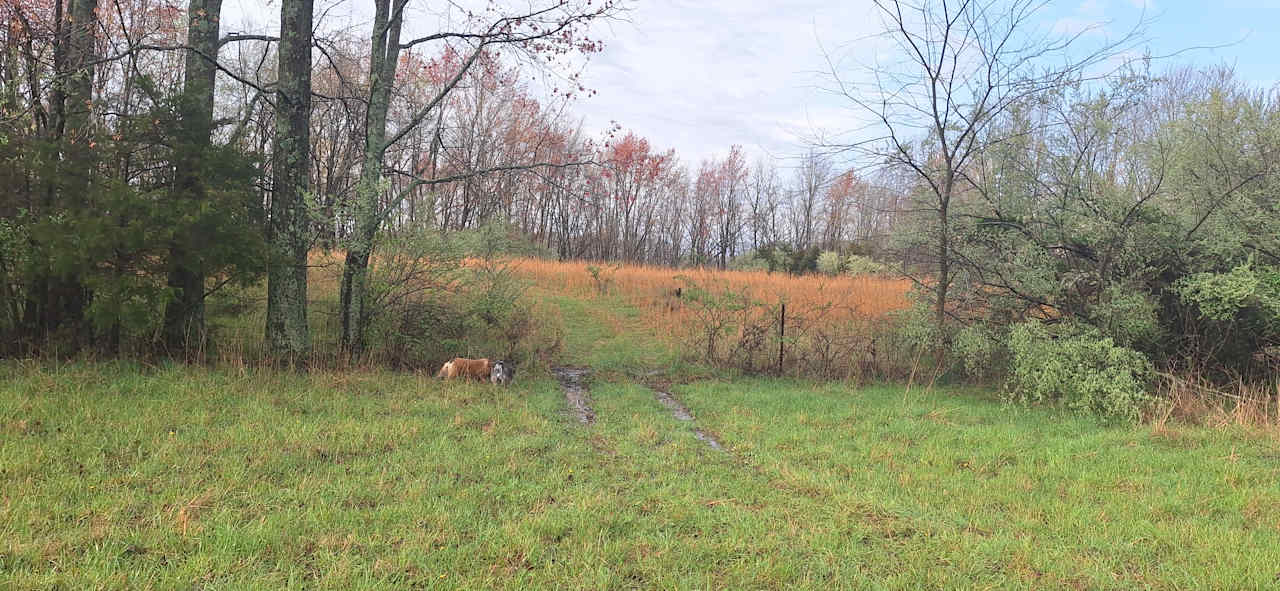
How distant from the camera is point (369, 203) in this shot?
755cm

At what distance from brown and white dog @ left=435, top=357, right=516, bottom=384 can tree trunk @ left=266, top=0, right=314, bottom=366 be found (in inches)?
71.8

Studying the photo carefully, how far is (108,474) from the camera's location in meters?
4.06

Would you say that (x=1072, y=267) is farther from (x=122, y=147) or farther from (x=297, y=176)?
A: (x=122, y=147)

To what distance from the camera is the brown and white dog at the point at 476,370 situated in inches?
309

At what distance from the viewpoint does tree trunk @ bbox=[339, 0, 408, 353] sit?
7648mm

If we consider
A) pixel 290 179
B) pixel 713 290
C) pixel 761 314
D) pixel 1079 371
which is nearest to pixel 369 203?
pixel 290 179

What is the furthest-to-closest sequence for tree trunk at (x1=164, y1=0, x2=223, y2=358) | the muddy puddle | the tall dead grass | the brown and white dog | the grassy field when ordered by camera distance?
the tall dead grass → the brown and white dog → the muddy puddle → tree trunk at (x1=164, y1=0, x2=223, y2=358) → the grassy field

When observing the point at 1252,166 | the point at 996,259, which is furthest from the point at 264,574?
the point at 1252,166

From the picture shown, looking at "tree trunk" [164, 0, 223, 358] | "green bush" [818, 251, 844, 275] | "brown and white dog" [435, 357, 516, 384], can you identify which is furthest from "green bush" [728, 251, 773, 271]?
"tree trunk" [164, 0, 223, 358]

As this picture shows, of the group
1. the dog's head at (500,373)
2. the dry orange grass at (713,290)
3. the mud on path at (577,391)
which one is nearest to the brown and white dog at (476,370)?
the dog's head at (500,373)

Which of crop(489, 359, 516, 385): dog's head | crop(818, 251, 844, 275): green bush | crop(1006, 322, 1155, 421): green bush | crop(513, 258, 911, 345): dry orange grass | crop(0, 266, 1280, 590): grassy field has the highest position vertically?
crop(818, 251, 844, 275): green bush

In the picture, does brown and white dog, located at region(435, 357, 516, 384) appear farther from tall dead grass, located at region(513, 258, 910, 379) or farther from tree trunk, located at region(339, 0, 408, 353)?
tall dead grass, located at region(513, 258, 910, 379)

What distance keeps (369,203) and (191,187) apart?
1.80 m

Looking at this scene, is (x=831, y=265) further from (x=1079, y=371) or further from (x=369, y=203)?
(x=369, y=203)
